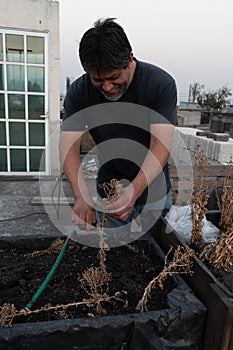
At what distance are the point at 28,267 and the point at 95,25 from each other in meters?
0.93

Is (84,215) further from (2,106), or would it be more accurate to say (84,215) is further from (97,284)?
(2,106)

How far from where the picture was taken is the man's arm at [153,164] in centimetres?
104

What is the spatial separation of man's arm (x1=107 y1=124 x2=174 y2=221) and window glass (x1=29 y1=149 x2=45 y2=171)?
3.18 m

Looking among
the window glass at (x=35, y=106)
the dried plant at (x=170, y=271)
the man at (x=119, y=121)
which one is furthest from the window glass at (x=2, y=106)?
the dried plant at (x=170, y=271)

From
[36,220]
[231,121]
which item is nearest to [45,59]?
[36,220]

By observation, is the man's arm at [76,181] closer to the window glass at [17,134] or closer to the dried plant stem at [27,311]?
the dried plant stem at [27,311]

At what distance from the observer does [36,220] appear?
3018 mm

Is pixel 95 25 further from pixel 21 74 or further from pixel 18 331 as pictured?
pixel 21 74

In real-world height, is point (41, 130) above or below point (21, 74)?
below

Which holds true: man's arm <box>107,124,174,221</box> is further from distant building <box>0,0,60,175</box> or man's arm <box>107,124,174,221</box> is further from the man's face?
distant building <box>0,0,60,175</box>

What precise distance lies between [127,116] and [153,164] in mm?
322

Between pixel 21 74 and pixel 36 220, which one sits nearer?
pixel 36 220

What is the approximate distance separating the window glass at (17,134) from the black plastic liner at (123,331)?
3.62 metres

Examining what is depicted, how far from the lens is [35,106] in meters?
4.03
